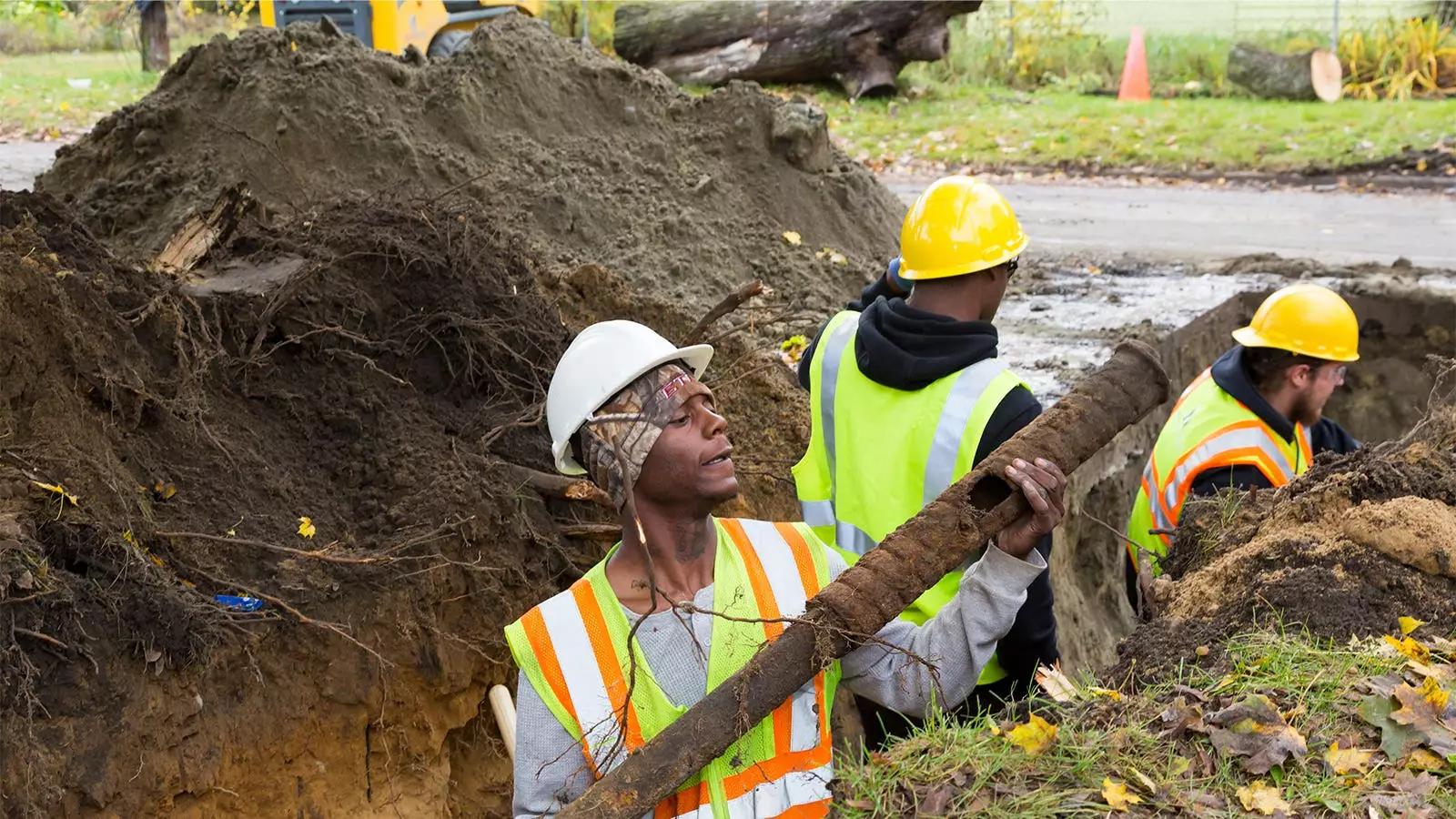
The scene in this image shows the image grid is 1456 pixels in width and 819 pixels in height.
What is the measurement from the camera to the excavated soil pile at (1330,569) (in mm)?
3104

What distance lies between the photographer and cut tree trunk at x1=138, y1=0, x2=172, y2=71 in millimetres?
19422

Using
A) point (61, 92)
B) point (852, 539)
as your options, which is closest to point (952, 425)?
point (852, 539)

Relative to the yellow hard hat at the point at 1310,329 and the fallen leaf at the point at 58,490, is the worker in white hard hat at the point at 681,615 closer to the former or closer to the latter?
the fallen leaf at the point at 58,490

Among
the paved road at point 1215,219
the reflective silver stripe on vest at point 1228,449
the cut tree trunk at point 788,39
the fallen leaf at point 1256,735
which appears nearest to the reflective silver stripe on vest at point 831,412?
the fallen leaf at point 1256,735

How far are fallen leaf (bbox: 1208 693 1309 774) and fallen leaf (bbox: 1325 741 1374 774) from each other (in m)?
0.05

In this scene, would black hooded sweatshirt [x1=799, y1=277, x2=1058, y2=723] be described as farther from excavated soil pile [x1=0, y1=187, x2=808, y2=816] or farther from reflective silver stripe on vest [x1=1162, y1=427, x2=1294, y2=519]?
excavated soil pile [x1=0, y1=187, x2=808, y2=816]

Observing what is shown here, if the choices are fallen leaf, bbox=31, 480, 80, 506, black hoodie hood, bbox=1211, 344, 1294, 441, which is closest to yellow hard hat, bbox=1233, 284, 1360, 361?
black hoodie hood, bbox=1211, 344, 1294, 441

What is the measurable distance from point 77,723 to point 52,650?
241 millimetres

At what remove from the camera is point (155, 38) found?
1966cm

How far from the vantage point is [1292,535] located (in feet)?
11.4

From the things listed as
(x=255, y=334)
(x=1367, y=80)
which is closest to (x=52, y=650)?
(x=255, y=334)

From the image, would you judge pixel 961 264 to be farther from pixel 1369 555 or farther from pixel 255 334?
pixel 255 334

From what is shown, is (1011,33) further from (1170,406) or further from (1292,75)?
(1170,406)

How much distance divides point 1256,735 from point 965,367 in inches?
51.3
